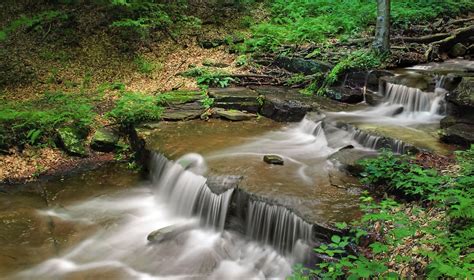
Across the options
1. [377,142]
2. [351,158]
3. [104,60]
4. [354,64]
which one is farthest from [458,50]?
[104,60]

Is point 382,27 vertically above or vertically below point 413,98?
above

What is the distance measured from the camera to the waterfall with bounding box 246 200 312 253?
559 centimetres

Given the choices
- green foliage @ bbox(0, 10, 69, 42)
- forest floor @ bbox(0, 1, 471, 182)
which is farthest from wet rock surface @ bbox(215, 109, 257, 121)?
green foliage @ bbox(0, 10, 69, 42)

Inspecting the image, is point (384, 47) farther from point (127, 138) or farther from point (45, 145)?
point (45, 145)

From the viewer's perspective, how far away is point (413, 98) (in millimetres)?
9672

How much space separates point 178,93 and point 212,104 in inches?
48.7

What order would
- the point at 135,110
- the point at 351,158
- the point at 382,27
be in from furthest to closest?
the point at 382,27
the point at 135,110
the point at 351,158

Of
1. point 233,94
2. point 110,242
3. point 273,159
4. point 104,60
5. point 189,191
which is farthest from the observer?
point 104,60

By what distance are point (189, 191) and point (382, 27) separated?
25.2 feet

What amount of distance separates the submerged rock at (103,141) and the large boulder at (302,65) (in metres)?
5.88

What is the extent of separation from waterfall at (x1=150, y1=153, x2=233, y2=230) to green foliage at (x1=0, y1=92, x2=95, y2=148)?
2738mm

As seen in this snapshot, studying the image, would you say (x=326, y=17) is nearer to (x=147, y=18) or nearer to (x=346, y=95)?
(x=346, y=95)

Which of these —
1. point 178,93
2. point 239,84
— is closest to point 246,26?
point 239,84

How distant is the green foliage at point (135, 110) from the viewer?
9.89m
